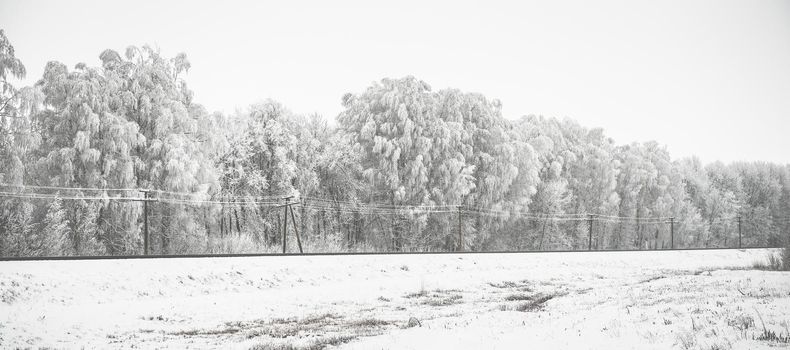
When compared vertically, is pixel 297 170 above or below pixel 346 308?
above

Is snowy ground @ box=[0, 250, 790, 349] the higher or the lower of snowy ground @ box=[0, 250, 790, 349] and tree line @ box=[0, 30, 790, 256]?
the lower

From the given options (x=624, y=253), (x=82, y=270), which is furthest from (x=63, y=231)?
(x=624, y=253)

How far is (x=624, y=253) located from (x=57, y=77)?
116 feet

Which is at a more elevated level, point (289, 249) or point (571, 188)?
point (571, 188)

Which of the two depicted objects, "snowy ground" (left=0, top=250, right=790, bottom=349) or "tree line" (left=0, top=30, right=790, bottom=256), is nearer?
"snowy ground" (left=0, top=250, right=790, bottom=349)

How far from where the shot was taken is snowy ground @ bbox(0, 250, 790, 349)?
10.0 metres

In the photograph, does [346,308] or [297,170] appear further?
[297,170]

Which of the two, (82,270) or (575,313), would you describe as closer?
(575,313)

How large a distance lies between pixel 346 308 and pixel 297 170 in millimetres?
25519

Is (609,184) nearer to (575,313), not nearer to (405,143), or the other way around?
(405,143)

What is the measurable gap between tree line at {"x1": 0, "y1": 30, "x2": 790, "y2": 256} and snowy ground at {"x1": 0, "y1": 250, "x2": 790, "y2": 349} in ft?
40.4

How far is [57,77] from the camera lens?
30.3 metres

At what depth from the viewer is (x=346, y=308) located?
16703mm

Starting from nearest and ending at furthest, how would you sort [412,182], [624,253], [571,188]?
[624,253]
[412,182]
[571,188]
